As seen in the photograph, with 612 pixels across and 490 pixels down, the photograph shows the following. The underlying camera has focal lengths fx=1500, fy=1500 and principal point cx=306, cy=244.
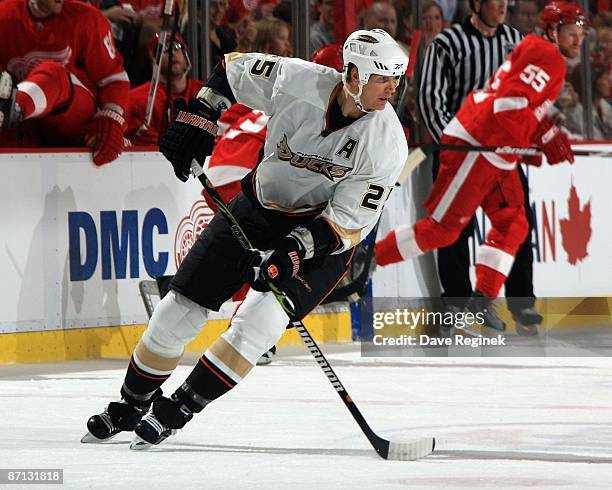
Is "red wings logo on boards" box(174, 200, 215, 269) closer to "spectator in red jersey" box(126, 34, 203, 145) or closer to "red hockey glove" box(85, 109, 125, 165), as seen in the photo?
"spectator in red jersey" box(126, 34, 203, 145)

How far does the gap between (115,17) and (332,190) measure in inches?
115

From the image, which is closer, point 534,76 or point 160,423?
point 160,423

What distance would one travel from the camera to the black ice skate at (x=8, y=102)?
19.8 feet

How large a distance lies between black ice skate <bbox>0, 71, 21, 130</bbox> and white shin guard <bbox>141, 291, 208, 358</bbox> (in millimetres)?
2335

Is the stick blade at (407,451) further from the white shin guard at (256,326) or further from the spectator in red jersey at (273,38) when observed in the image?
the spectator in red jersey at (273,38)

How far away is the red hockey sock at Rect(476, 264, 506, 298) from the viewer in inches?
293

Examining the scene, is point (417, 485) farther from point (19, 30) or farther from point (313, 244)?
point (19, 30)

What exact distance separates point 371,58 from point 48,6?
2.76 metres

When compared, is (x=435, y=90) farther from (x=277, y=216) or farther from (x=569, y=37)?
(x=277, y=216)

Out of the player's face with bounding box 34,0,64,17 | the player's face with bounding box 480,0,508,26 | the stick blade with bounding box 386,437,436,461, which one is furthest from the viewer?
the player's face with bounding box 480,0,508,26

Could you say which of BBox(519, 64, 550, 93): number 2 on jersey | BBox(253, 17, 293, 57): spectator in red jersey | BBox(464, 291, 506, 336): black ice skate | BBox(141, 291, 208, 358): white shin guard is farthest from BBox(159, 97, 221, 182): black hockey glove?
BBox(464, 291, 506, 336): black ice skate

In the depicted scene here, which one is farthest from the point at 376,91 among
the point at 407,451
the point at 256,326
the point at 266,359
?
the point at 266,359

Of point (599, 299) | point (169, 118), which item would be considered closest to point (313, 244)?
point (169, 118)

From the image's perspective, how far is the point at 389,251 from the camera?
7.41 meters
